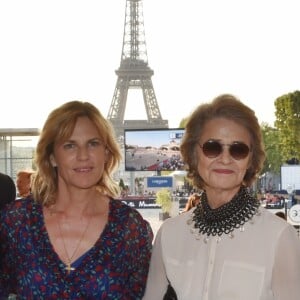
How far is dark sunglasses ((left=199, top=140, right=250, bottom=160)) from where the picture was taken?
1.69m

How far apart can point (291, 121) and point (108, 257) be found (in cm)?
1525

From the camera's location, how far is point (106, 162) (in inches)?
86.9

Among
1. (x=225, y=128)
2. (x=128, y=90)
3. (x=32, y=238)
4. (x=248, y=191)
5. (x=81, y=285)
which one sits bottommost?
(x=81, y=285)

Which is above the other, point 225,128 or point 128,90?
point 128,90

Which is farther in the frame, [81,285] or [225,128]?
[81,285]

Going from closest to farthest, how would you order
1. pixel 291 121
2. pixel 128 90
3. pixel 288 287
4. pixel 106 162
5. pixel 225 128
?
pixel 288 287 → pixel 225 128 → pixel 106 162 → pixel 291 121 → pixel 128 90

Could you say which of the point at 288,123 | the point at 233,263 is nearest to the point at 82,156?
the point at 233,263

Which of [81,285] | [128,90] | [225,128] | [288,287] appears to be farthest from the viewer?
[128,90]

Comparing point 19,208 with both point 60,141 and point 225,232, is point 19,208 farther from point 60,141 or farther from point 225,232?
point 225,232

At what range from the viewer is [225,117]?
1.73 meters

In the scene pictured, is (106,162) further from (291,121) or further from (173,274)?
(291,121)

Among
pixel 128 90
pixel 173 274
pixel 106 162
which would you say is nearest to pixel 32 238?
pixel 106 162

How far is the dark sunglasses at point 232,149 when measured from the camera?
5.54 feet

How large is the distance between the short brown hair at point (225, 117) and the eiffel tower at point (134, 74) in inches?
905
